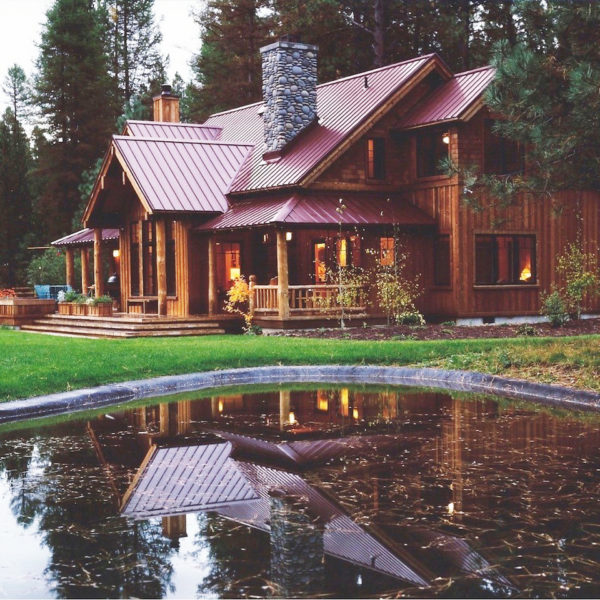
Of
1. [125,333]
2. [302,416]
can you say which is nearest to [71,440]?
[302,416]

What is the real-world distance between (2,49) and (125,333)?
165ft

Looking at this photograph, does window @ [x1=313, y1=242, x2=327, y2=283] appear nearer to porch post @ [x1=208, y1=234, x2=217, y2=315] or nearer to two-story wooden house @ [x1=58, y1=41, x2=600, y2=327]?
two-story wooden house @ [x1=58, y1=41, x2=600, y2=327]

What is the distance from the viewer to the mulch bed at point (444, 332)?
21656 millimetres

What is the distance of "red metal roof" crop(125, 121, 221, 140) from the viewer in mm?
31831

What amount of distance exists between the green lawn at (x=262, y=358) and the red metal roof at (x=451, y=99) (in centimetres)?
875

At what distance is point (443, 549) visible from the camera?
19.5 feet

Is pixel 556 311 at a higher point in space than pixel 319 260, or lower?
lower

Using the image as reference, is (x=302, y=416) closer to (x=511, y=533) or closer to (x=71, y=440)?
(x=71, y=440)

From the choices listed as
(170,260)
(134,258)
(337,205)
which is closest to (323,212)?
(337,205)

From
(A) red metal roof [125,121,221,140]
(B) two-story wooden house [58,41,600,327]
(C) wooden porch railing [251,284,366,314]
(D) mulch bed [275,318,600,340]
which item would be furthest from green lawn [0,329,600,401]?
(A) red metal roof [125,121,221,140]

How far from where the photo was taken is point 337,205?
85.4 ft

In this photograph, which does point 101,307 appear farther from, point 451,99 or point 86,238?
point 451,99

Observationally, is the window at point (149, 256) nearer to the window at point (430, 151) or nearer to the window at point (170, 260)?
the window at point (170, 260)

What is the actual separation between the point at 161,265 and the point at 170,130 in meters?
8.05
